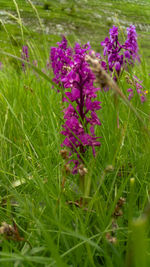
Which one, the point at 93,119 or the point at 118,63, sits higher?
the point at 118,63

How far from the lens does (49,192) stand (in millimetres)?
1351

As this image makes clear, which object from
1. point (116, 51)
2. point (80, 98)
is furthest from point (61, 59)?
point (80, 98)

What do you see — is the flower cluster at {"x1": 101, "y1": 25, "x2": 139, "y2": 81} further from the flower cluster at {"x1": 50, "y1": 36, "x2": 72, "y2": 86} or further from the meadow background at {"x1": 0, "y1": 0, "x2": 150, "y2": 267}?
the flower cluster at {"x1": 50, "y1": 36, "x2": 72, "y2": 86}

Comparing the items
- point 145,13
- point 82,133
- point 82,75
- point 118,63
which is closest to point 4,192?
point 82,133

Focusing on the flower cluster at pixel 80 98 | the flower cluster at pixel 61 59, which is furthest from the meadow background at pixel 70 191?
the flower cluster at pixel 61 59

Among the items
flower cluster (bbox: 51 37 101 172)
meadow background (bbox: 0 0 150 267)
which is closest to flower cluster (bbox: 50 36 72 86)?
meadow background (bbox: 0 0 150 267)

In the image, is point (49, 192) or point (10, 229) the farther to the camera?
point (49, 192)

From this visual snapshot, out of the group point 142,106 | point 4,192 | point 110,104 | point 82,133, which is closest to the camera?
point 82,133

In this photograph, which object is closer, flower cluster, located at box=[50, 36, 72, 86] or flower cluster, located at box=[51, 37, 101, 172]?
flower cluster, located at box=[51, 37, 101, 172]

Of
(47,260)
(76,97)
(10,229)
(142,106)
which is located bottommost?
(47,260)

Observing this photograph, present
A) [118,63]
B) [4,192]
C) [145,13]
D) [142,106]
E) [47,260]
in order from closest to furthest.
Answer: [47,260] → [4,192] → [142,106] → [118,63] → [145,13]

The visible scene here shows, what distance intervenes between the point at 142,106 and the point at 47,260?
61.3 inches

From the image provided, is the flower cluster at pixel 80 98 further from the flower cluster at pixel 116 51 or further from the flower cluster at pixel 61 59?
the flower cluster at pixel 61 59

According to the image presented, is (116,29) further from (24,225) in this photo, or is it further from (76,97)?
(24,225)
